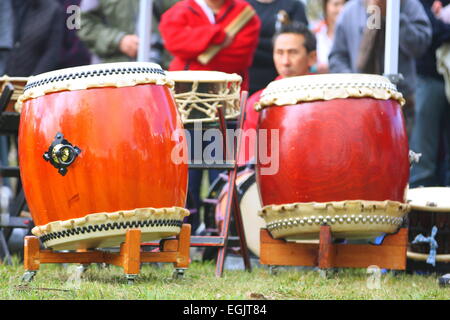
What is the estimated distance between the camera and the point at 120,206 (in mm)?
3395

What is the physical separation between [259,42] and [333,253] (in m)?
2.30

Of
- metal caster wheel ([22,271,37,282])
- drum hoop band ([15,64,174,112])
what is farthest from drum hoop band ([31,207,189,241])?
drum hoop band ([15,64,174,112])

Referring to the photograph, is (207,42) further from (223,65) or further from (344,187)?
(344,187)

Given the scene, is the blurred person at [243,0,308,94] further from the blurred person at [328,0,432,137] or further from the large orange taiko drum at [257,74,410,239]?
the large orange taiko drum at [257,74,410,239]

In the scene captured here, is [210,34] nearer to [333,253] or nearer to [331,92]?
[331,92]

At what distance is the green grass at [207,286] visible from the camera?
3.07 metres

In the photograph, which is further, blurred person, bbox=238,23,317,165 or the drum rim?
blurred person, bbox=238,23,317,165

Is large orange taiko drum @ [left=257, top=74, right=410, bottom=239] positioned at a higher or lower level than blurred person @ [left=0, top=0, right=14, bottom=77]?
lower

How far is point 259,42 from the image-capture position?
5.96 meters

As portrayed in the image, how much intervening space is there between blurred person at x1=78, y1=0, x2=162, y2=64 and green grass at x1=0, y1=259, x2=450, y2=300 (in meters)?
2.03

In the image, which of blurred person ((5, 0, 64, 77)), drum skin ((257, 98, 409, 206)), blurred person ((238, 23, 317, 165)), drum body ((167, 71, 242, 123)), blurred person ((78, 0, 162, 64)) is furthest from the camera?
blurred person ((5, 0, 64, 77))

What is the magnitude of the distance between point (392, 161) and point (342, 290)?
0.71 m

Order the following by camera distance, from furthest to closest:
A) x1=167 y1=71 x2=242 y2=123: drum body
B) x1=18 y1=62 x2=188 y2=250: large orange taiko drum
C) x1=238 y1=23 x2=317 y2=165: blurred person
Result: x1=238 y1=23 x2=317 y2=165: blurred person < x1=167 y1=71 x2=242 y2=123: drum body < x1=18 y1=62 x2=188 y2=250: large orange taiko drum

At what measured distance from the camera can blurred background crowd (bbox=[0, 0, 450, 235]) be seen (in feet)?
17.5
